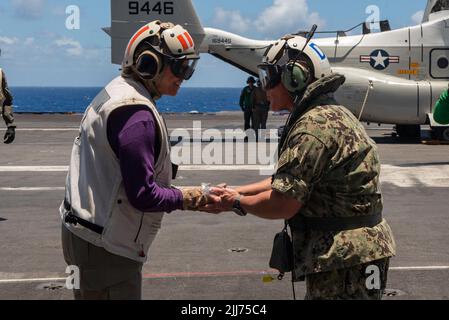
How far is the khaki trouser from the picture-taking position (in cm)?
363

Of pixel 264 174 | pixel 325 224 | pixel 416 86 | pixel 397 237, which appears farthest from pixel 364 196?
pixel 416 86

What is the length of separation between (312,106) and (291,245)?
750mm

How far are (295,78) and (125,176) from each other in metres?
1.05

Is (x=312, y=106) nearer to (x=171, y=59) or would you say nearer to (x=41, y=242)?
(x=171, y=59)

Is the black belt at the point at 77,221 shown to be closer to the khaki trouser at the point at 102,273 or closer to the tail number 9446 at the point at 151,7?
the khaki trouser at the point at 102,273

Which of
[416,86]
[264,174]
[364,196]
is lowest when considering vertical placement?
[264,174]

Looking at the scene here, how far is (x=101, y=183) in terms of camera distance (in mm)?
3559

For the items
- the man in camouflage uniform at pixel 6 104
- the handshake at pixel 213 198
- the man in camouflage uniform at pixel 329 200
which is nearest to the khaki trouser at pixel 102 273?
the handshake at pixel 213 198

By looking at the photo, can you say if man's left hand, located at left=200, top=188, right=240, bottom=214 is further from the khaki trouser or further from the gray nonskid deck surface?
the gray nonskid deck surface

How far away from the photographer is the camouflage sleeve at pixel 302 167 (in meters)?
3.44

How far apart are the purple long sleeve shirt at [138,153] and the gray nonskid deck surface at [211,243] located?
9.91ft

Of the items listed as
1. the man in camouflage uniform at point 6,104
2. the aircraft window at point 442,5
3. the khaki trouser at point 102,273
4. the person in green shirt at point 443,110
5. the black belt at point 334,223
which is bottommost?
the man in camouflage uniform at point 6,104

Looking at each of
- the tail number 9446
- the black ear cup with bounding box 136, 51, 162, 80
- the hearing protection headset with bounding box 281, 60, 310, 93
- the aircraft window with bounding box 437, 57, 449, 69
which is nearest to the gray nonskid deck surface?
the hearing protection headset with bounding box 281, 60, 310, 93

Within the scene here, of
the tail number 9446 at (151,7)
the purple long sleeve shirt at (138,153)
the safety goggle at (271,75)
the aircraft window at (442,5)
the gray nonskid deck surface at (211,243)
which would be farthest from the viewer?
the aircraft window at (442,5)
